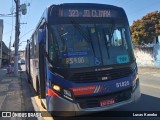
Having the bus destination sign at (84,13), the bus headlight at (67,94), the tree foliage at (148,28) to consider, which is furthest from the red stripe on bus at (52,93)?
the tree foliage at (148,28)

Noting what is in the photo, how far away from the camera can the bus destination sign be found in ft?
24.5

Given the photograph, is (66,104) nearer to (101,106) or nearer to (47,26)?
(101,106)

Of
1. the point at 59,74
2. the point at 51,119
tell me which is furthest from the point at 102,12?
the point at 51,119

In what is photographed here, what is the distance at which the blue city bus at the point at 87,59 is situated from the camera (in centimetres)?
690

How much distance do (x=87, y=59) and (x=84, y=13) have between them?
1.34 meters

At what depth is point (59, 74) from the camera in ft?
22.9

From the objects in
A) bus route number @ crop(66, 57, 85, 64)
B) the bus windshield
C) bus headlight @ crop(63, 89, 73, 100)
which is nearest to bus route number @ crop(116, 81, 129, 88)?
the bus windshield

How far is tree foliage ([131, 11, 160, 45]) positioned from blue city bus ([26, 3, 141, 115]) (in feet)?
86.4

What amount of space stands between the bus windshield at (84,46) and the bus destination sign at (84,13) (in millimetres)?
319

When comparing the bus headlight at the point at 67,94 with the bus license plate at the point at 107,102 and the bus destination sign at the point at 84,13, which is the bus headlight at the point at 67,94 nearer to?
the bus license plate at the point at 107,102

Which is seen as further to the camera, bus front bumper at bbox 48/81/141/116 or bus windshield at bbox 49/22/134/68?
bus windshield at bbox 49/22/134/68

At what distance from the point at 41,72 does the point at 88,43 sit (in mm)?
2200

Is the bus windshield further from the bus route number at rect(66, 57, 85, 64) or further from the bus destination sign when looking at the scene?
the bus destination sign

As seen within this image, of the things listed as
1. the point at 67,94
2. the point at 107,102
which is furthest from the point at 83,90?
the point at 107,102
